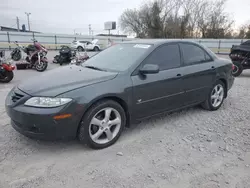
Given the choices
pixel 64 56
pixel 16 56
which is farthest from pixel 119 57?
pixel 16 56

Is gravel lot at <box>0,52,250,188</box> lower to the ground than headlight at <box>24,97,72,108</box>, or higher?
lower

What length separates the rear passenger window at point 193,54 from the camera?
3.70 m

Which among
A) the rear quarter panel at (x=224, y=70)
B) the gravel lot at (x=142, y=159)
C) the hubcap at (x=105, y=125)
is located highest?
the rear quarter panel at (x=224, y=70)

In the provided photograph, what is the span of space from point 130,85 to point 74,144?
1.16 metres

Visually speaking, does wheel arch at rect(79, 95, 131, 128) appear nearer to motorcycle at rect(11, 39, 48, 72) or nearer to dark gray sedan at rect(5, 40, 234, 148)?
dark gray sedan at rect(5, 40, 234, 148)

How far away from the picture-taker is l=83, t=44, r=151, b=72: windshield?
3.17 metres

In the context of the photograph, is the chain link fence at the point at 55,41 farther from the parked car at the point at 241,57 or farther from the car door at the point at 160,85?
the car door at the point at 160,85

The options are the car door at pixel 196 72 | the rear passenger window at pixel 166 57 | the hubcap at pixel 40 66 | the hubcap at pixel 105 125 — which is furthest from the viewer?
the hubcap at pixel 40 66

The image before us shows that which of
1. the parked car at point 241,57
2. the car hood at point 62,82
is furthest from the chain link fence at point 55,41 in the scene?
the car hood at point 62,82

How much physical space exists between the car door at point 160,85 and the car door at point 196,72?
6.7 inches

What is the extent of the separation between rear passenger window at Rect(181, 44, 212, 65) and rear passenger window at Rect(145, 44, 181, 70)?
172 millimetres

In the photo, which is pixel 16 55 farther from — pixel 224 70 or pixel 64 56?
pixel 224 70

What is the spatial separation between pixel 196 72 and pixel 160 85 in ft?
3.07

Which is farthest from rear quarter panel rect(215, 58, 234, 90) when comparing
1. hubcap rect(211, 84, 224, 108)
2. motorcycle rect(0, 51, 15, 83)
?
motorcycle rect(0, 51, 15, 83)
